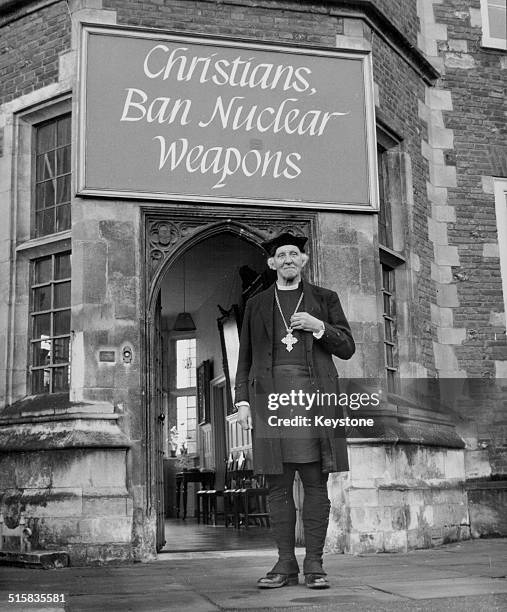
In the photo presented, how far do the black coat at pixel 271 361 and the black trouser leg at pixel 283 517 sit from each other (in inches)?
5.1

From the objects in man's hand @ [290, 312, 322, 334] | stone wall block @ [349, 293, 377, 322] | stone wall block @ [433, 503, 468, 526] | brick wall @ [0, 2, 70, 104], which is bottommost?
stone wall block @ [433, 503, 468, 526]

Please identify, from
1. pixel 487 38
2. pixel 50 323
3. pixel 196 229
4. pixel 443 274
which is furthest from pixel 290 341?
pixel 487 38

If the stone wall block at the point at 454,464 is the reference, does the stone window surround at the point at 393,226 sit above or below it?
above

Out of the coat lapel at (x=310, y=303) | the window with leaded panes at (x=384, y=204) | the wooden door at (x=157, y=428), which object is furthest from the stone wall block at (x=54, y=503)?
the window with leaded panes at (x=384, y=204)

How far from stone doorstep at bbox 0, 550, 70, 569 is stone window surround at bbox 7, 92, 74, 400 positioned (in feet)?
6.86

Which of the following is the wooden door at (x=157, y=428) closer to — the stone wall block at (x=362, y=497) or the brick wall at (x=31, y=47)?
the stone wall block at (x=362, y=497)

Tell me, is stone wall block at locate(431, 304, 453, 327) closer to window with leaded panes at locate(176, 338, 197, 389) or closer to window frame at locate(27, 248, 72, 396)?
window frame at locate(27, 248, 72, 396)

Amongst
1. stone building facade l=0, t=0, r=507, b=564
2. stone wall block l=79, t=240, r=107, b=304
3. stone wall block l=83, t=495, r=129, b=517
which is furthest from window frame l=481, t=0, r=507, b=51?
stone wall block l=83, t=495, r=129, b=517

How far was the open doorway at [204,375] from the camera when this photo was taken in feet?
42.7

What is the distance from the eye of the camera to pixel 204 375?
18391mm

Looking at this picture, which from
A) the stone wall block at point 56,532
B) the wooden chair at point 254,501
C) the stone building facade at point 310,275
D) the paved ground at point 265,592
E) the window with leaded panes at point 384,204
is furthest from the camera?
the wooden chair at point 254,501

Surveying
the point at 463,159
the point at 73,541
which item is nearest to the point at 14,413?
the point at 73,541

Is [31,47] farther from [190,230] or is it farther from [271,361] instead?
[271,361]

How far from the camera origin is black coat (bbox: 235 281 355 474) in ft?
18.2
